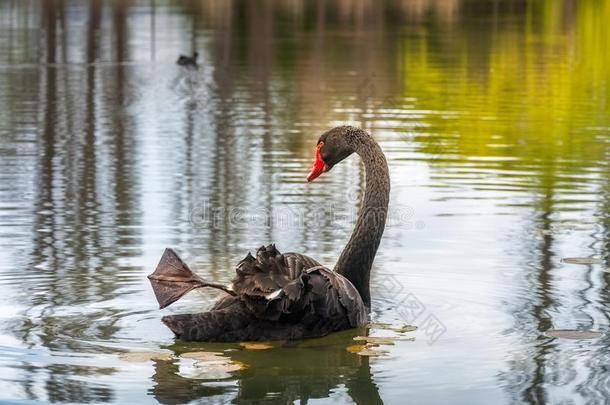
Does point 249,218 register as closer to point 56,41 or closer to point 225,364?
point 225,364

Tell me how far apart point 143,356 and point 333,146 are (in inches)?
68.6

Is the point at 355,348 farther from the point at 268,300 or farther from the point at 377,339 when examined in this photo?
the point at 268,300

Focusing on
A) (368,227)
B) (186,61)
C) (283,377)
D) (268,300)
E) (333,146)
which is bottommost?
(283,377)

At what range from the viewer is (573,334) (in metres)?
6.79

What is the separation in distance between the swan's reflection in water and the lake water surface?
1cm

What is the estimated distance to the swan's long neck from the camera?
7.25m

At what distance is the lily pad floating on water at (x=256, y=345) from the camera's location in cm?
653

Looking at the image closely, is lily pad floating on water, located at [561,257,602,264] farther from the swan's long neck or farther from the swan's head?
the swan's head

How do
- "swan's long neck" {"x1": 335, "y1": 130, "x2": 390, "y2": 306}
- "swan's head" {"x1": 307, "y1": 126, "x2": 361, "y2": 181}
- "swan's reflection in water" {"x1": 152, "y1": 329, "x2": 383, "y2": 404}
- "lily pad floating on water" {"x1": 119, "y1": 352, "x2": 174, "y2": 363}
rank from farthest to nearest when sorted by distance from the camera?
"swan's head" {"x1": 307, "y1": 126, "x2": 361, "y2": 181}, "swan's long neck" {"x1": 335, "y1": 130, "x2": 390, "y2": 306}, "lily pad floating on water" {"x1": 119, "y1": 352, "x2": 174, "y2": 363}, "swan's reflection in water" {"x1": 152, "y1": 329, "x2": 383, "y2": 404}

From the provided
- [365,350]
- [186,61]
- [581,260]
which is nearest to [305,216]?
[581,260]

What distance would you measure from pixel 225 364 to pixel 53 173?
634cm

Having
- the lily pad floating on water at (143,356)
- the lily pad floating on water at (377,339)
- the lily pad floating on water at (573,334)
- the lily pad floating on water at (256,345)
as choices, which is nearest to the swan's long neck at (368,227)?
the lily pad floating on water at (377,339)

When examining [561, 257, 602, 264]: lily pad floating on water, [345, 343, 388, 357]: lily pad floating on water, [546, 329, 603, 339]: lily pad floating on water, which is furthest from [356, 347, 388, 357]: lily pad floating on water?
[561, 257, 602, 264]: lily pad floating on water

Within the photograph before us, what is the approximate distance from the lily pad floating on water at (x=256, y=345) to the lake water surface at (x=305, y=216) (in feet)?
0.17
